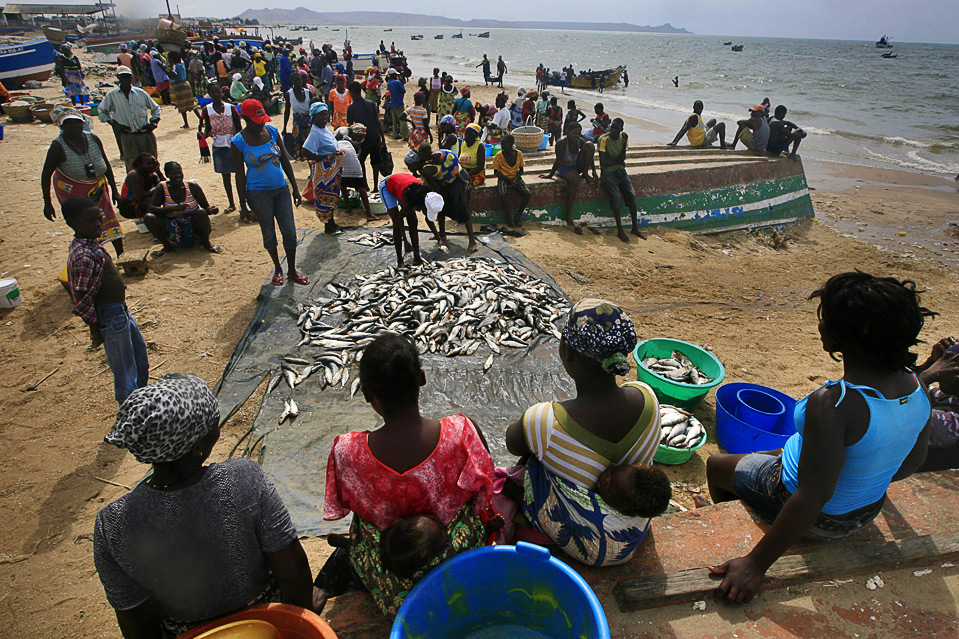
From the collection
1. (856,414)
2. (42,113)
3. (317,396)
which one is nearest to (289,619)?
(856,414)

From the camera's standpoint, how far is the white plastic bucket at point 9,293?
233 inches

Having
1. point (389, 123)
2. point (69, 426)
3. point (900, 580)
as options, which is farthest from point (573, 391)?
point (389, 123)

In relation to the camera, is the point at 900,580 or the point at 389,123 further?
the point at 389,123

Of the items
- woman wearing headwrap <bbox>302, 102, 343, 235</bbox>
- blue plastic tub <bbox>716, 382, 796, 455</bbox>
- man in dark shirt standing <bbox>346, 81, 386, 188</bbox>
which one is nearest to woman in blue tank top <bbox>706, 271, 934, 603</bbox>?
blue plastic tub <bbox>716, 382, 796, 455</bbox>

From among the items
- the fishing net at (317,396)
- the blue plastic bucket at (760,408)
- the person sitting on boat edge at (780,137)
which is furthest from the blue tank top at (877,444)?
the person sitting on boat edge at (780,137)

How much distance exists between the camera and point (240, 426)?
4.46 m

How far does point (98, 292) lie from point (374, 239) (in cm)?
424

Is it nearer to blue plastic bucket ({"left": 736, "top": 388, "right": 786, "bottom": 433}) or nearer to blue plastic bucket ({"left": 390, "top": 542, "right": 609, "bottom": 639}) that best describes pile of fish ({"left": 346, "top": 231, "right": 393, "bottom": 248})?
blue plastic bucket ({"left": 736, "top": 388, "right": 786, "bottom": 433})

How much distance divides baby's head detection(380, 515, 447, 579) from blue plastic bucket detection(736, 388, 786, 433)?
365cm

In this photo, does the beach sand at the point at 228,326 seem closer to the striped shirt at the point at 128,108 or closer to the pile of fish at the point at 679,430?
the pile of fish at the point at 679,430

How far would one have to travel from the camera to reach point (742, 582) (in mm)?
2225

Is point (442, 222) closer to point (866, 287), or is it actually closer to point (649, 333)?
point (649, 333)

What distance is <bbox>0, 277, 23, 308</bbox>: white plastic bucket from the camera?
5906 millimetres

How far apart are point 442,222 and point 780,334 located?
5.41 meters
